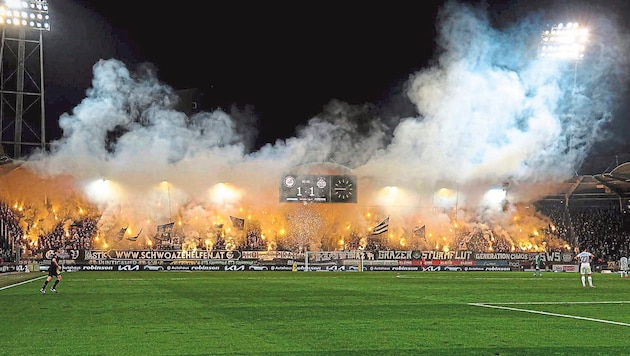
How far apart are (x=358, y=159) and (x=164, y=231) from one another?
48.8 ft

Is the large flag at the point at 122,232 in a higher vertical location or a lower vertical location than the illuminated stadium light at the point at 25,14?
lower

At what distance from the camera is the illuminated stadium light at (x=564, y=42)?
4337 cm

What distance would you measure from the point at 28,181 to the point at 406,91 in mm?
26193

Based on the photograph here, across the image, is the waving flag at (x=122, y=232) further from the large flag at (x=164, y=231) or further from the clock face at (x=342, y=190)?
the clock face at (x=342, y=190)

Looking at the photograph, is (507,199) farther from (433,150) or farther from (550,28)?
(550,28)

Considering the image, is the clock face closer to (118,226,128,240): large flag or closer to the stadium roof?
(118,226,128,240): large flag

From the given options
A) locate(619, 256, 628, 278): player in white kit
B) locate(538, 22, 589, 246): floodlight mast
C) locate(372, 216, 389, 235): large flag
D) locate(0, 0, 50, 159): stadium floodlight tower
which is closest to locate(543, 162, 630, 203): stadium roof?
locate(538, 22, 589, 246): floodlight mast

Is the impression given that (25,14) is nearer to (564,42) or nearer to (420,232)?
(420,232)

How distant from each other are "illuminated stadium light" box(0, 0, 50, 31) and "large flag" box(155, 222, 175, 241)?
52.7 ft

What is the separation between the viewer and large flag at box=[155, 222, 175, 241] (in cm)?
4978

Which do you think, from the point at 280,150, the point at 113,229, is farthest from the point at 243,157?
the point at 113,229

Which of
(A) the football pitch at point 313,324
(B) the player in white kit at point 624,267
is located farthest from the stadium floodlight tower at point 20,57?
(B) the player in white kit at point 624,267

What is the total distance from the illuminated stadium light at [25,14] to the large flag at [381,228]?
27.2 meters

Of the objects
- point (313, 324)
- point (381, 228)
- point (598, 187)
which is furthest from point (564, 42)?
point (313, 324)
